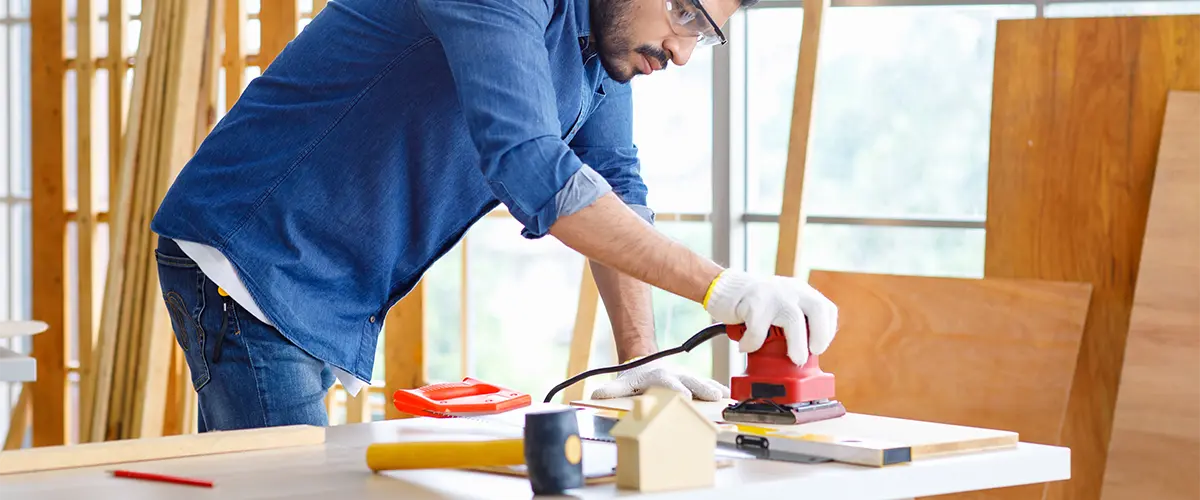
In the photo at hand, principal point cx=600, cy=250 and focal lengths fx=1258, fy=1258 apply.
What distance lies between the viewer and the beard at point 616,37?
2016mm

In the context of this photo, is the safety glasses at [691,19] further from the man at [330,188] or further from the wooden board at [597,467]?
the wooden board at [597,467]

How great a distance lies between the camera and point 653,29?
2.01m

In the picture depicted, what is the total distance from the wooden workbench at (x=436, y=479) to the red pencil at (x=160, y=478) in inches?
0.5

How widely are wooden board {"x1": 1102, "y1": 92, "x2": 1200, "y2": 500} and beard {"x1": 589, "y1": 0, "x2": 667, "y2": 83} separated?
1.73m

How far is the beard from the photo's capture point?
79.4 inches

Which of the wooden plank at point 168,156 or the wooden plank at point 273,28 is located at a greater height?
the wooden plank at point 273,28

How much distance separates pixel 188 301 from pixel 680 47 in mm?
886

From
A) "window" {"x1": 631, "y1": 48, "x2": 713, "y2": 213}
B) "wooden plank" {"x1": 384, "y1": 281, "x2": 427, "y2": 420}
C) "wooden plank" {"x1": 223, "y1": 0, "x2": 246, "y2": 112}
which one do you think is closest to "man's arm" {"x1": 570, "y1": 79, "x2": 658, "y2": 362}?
"window" {"x1": 631, "y1": 48, "x2": 713, "y2": 213}

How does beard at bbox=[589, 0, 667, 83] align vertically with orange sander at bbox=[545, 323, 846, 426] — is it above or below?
above

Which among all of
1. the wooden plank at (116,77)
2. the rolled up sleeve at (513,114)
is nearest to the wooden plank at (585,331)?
the rolled up sleeve at (513,114)

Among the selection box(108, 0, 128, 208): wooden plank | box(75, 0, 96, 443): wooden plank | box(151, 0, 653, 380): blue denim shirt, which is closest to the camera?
box(151, 0, 653, 380): blue denim shirt

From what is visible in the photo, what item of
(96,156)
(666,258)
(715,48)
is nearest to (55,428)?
(96,156)

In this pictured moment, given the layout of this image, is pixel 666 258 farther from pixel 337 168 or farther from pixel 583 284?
pixel 583 284

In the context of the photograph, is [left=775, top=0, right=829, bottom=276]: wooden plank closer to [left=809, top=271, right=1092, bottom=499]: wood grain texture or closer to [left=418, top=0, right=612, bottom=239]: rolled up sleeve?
[left=809, top=271, right=1092, bottom=499]: wood grain texture
